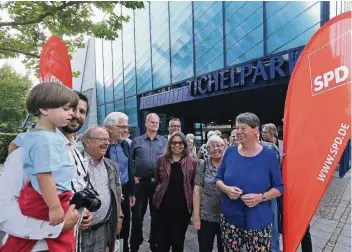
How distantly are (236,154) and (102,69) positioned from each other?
22381mm

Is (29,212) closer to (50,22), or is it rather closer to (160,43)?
(50,22)

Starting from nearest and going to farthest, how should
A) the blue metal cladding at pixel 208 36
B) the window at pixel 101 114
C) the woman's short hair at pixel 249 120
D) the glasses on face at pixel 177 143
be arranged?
the woman's short hair at pixel 249 120 → the glasses on face at pixel 177 143 → the blue metal cladding at pixel 208 36 → the window at pixel 101 114

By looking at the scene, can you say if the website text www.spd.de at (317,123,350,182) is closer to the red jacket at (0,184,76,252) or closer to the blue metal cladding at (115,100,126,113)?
the red jacket at (0,184,76,252)

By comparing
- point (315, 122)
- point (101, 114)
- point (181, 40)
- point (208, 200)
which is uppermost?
point (181, 40)

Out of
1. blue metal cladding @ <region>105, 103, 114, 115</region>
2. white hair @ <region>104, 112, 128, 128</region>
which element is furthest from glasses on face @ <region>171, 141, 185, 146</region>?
blue metal cladding @ <region>105, 103, 114, 115</region>

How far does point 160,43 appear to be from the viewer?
1593cm

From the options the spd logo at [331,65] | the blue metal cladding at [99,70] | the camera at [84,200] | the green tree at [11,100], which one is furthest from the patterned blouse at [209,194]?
the green tree at [11,100]

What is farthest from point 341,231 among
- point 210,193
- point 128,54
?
point 128,54

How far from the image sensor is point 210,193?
9.15ft

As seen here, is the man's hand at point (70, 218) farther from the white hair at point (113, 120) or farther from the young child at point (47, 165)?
the white hair at point (113, 120)

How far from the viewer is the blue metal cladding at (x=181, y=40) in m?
13.7

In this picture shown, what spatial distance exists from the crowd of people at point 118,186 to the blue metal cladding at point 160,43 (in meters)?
12.1

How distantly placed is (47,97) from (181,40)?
1384cm

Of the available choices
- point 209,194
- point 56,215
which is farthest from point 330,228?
point 56,215
